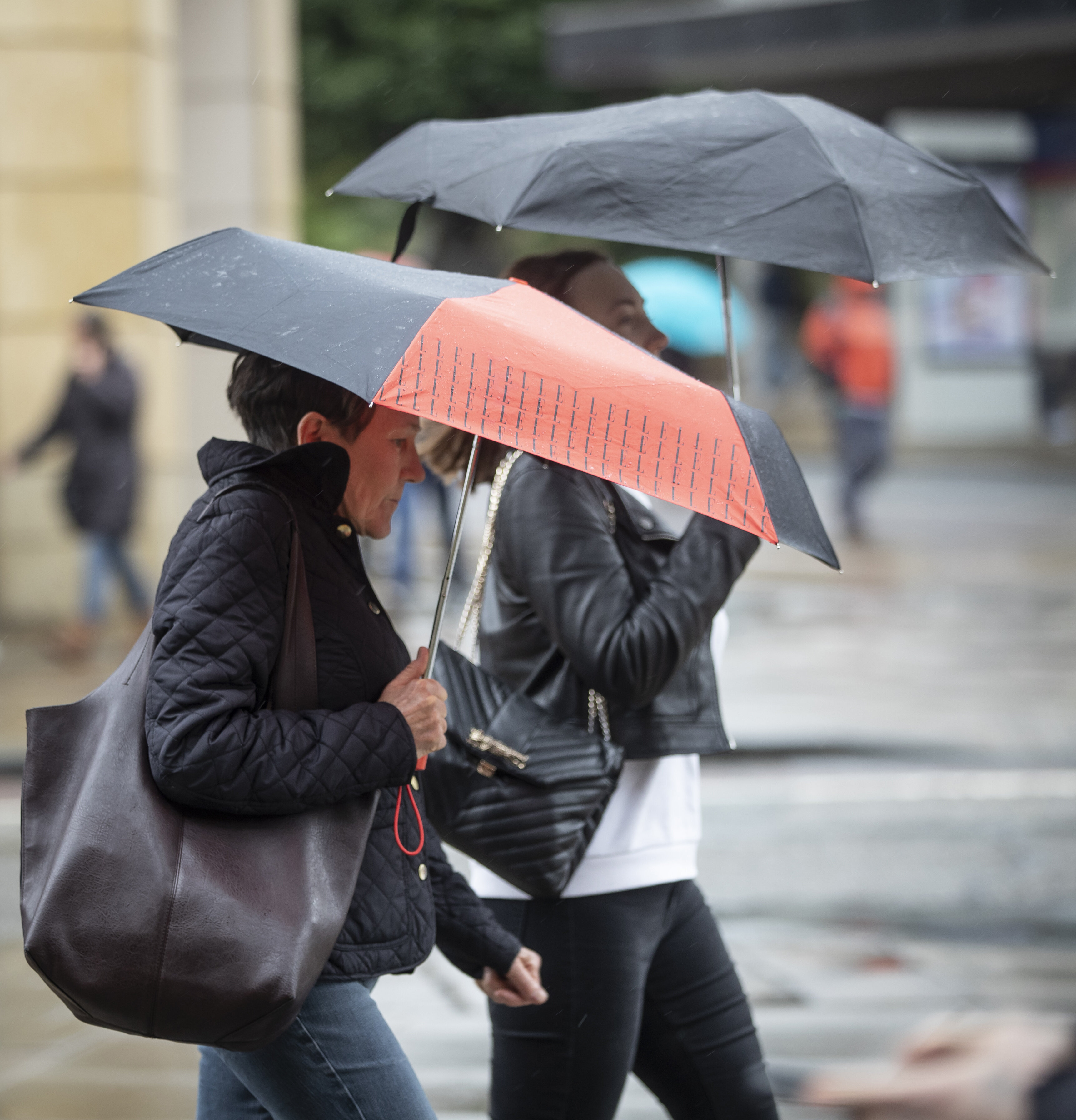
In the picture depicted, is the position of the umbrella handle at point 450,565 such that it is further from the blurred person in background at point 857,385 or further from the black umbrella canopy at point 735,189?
the blurred person in background at point 857,385

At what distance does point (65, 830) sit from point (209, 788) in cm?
19

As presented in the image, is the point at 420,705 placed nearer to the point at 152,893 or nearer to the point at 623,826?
the point at 152,893

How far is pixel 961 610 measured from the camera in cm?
→ 1223

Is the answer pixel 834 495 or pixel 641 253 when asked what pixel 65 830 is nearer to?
pixel 834 495

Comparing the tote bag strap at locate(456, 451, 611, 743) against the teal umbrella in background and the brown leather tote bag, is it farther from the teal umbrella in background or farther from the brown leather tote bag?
the teal umbrella in background

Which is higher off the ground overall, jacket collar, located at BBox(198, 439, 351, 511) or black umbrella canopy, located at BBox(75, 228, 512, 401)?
black umbrella canopy, located at BBox(75, 228, 512, 401)

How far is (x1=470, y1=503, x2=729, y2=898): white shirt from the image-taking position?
2.83 metres

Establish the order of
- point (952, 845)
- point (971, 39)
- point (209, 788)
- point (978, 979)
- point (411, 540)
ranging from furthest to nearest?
point (971, 39) → point (411, 540) → point (952, 845) → point (978, 979) → point (209, 788)

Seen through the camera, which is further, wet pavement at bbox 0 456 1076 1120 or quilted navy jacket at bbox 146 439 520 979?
wet pavement at bbox 0 456 1076 1120

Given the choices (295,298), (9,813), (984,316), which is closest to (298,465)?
(295,298)

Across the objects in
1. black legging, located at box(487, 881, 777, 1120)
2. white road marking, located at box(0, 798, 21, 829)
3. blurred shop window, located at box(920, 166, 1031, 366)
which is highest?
black legging, located at box(487, 881, 777, 1120)

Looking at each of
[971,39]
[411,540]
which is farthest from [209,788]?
[971,39]

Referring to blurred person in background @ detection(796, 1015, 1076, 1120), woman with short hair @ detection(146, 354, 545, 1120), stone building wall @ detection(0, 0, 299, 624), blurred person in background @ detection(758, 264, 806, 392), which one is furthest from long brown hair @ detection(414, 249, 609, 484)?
blurred person in background @ detection(758, 264, 806, 392)

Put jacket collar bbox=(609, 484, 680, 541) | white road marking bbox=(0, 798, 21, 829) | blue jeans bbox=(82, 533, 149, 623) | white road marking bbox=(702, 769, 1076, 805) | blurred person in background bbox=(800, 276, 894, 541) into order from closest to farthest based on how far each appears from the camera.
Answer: jacket collar bbox=(609, 484, 680, 541) < white road marking bbox=(0, 798, 21, 829) < white road marking bbox=(702, 769, 1076, 805) < blue jeans bbox=(82, 533, 149, 623) < blurred person in background bbox=(800, 276, 894, 541)
